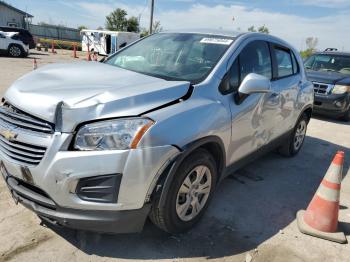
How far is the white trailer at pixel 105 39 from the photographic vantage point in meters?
32.4

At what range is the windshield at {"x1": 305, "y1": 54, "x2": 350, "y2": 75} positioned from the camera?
9.56 m

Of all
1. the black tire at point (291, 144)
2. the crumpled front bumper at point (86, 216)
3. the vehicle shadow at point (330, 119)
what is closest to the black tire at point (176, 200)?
the crumpled front bumper at point (86, 216)

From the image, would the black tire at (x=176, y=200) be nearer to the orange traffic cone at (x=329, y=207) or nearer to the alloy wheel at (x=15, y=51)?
the orange traffic cone at (x=329, y=207)

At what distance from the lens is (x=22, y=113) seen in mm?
2729

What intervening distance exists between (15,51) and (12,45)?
38 centimetres

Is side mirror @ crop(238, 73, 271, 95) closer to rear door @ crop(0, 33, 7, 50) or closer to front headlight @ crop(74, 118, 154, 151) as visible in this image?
front headlight @ crop(74, 118, 154, 151)

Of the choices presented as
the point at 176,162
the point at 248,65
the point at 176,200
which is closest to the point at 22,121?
the point at 176,162

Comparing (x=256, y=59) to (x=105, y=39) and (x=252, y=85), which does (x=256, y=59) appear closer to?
(x=252, y=85)

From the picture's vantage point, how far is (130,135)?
2490 mm

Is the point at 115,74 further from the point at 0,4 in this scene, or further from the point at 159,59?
the point at 0,4

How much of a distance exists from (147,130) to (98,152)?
37 cm

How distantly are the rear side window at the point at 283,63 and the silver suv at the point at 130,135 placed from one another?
3.23 ft

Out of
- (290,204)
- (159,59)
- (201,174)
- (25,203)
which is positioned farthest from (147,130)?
(290,204)

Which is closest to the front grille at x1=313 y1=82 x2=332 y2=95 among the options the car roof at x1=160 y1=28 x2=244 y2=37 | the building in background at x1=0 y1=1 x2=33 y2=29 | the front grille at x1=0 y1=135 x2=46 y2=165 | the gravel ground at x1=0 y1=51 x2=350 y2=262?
the gravel ground at x1=0 y1=51 x2=350 y2=262
